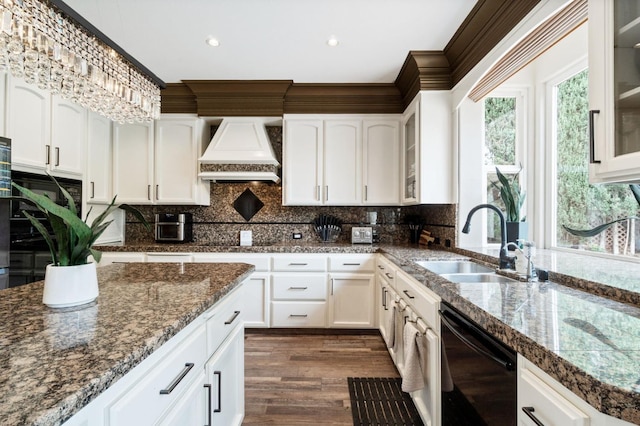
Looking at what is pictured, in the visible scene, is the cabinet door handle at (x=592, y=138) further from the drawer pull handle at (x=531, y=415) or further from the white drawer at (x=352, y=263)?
the white drawer at (x=352, y=263)

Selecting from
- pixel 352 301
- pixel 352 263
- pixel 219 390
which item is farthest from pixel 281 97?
pixel 219 390

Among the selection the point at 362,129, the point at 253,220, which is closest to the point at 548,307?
the point at 362,129

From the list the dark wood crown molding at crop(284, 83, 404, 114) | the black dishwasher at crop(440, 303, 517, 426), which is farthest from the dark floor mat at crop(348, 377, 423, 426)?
the dark wood crown molding at crop(284, 83, 404, 114)

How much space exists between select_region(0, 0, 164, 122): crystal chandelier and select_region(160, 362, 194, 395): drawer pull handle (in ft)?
4.52

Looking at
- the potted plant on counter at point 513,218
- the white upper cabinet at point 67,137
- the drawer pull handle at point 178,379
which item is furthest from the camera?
the white upper cabinet at point 67,137

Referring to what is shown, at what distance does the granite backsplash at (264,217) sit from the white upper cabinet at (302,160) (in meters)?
0.36

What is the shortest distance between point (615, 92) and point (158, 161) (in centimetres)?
365

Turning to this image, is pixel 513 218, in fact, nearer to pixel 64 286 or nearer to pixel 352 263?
pixel 352 263

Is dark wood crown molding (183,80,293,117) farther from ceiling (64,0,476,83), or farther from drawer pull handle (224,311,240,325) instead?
drawer pull handle (224,311,240,325)

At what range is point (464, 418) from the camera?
3.97ft

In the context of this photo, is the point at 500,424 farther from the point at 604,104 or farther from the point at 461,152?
the point at 461,152

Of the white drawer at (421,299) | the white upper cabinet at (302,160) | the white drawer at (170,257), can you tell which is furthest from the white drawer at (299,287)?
the white drawer at (421,299)

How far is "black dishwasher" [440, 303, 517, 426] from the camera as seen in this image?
3.05 feet

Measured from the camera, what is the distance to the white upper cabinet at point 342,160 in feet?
10.9
